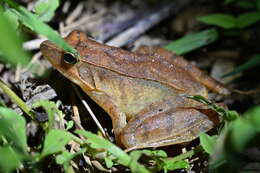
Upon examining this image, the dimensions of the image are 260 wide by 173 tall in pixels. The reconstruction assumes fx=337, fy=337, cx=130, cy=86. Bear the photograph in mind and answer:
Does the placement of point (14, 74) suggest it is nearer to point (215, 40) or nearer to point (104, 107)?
point (104, 107)

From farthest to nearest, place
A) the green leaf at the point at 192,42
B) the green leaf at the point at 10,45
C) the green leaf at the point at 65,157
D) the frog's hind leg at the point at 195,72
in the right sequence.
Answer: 1. the green leaf at the point at 192,42
2. the frog's hind leg at the point at 195,72
3. the green leaf at the point at 65,157
4. the green leaf at the point at 10,45

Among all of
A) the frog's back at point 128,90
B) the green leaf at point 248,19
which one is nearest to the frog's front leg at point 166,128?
the frog's back at point 128,90

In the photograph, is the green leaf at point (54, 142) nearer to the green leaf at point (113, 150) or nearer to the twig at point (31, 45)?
the green leaf at point (113, 150)

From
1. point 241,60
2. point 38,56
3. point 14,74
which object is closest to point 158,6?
point 241,60

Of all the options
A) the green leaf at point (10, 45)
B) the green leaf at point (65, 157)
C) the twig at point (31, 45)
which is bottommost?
the green leaf at point (65, 157)

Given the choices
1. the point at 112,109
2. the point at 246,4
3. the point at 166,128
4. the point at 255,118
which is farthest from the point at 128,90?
the point at 246,4

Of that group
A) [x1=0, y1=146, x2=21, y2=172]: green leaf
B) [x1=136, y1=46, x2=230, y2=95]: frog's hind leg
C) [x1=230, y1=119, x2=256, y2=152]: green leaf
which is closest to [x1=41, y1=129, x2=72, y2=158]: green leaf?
[x1=0, y1=146, x2=21, y2=172]: green leaf

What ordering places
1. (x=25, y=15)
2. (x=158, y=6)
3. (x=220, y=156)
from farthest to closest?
(x=158, y=6), (x=25, y=15), (x=220, y=156)

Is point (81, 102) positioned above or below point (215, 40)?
below
